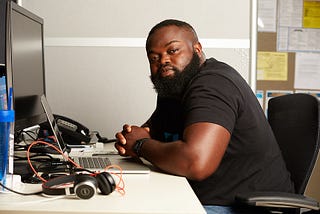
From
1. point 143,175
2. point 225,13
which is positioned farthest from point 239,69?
point 143,175

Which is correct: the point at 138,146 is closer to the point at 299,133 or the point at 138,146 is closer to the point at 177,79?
the point at 177,79

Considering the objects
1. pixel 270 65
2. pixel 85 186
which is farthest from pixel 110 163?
pixel 270 65

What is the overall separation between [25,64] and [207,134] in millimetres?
694

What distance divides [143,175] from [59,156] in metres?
0.49

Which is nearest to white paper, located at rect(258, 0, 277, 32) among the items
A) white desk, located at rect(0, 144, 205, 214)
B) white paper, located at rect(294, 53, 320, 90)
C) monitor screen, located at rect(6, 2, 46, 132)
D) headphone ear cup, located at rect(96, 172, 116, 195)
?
white paper, located at rect(294, 53, 320, 90)

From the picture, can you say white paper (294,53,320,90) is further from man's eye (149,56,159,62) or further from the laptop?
the laptop

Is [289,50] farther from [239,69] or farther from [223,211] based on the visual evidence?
[223,211]

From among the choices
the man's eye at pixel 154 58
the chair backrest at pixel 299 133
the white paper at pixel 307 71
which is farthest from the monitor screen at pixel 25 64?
the white paper at pixel 307 71

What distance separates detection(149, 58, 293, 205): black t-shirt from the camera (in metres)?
1.39

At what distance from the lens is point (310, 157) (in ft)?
5.04

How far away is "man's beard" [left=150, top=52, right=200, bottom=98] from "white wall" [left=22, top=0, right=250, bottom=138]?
72cm

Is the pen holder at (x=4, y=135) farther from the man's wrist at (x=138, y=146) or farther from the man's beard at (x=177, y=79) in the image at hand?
the man's beard at (x=177, y=79)

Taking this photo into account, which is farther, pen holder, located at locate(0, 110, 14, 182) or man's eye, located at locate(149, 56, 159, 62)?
man's eye, located at locate(149, 56, 159, 62)

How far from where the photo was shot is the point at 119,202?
0.97m
